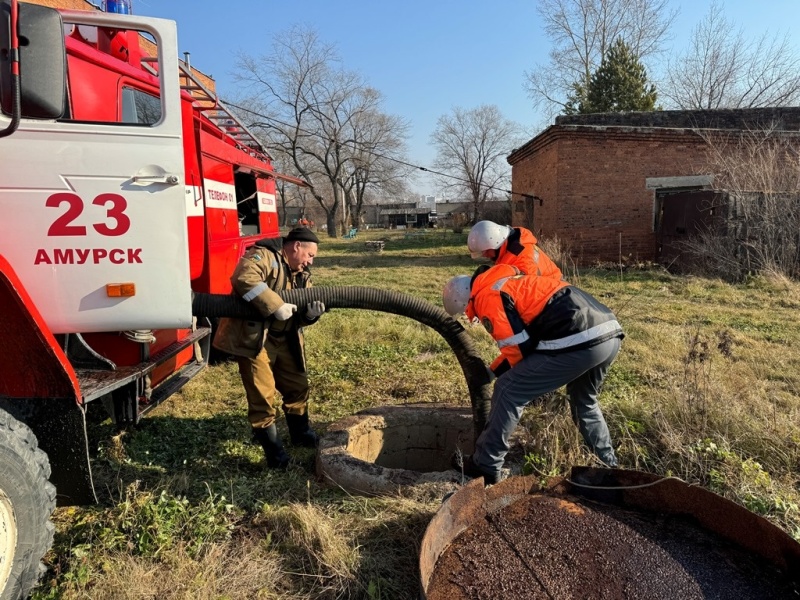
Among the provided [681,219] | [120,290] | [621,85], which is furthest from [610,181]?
[621,85]

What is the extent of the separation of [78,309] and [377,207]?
6365 centimetres

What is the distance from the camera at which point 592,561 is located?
8.53 feet

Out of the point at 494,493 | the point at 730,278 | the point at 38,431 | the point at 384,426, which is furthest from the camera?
the point at 730,278

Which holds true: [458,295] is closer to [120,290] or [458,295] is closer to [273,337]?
[273,337]

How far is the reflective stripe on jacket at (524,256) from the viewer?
10.1 ft

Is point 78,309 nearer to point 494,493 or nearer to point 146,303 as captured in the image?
point 146,303

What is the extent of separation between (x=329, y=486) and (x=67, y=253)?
1928mm

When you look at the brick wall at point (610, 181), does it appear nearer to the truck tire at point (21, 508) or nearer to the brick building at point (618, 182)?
the brick building at point (618, 182)

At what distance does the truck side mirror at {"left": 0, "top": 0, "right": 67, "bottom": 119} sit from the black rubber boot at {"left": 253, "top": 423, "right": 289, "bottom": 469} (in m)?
2.29

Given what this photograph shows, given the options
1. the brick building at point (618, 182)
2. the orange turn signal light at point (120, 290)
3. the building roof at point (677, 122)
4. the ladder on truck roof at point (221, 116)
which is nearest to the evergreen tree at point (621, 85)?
the building roof at point (677, 122)

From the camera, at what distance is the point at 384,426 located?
403cm

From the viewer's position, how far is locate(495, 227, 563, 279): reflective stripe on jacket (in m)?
3.08

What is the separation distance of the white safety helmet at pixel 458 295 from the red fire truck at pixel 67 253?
1.47 metres

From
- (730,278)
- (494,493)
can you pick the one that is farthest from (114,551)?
(730,278)
